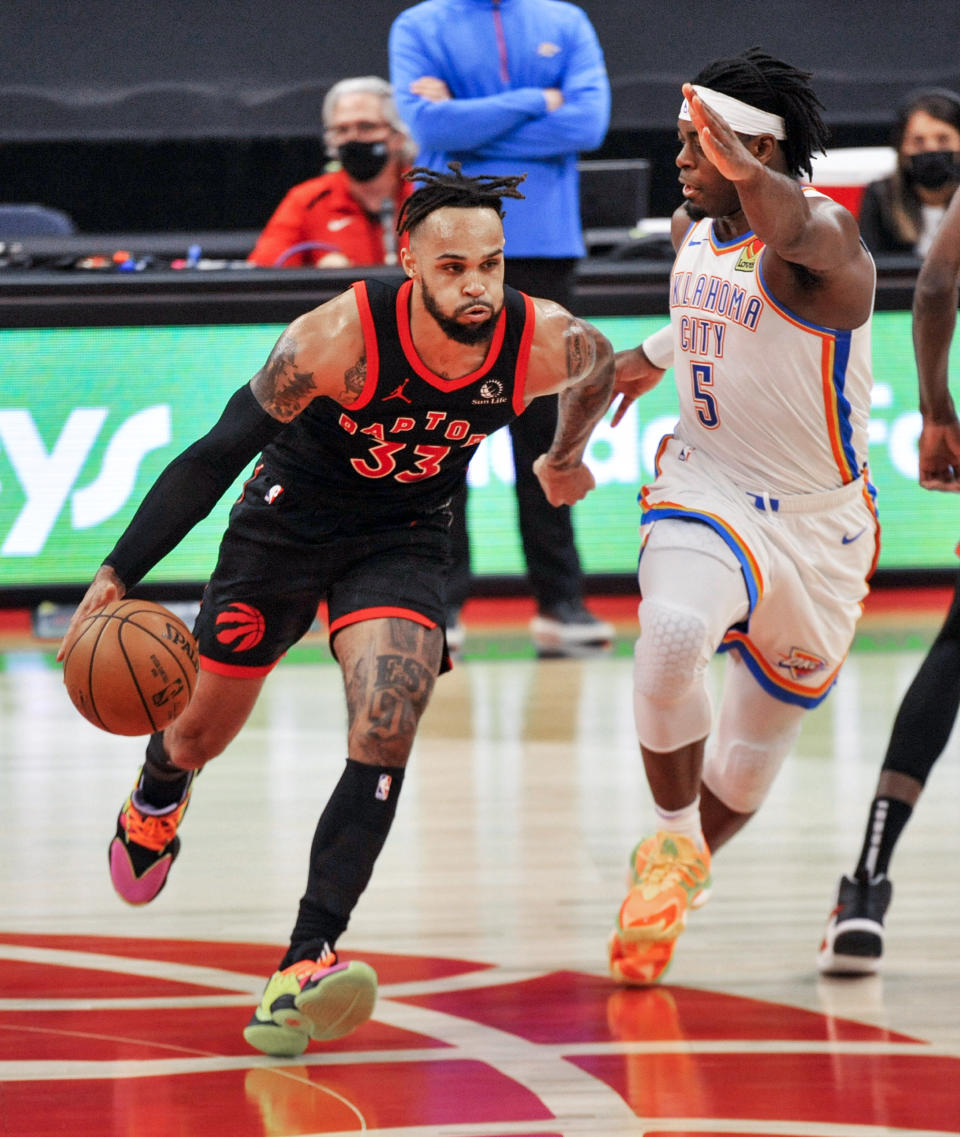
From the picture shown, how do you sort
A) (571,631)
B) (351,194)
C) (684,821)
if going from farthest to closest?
(351,194), (571,631), (684,821)

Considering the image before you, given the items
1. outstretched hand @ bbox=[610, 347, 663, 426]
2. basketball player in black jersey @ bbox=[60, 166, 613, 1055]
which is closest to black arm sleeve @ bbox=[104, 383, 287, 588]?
basketball player in black jersey @ bbox=[60, 166, 613, 1055]

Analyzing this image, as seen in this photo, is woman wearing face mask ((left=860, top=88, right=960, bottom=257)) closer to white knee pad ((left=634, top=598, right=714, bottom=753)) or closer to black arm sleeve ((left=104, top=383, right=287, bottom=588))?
white knee pad ((left=634, top=598, right=714, bottom=753))

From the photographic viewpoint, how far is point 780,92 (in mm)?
3377

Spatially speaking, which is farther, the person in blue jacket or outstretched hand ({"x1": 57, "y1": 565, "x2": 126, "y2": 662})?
the person in blue jacket

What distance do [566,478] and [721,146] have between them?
0.91 meters

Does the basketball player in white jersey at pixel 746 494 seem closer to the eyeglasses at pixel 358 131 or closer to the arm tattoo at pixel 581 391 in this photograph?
the arm tattoo at pixel 581 391

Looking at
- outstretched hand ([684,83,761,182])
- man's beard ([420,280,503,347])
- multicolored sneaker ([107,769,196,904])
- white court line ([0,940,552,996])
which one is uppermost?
outstretched hand ([684,83,761,182])

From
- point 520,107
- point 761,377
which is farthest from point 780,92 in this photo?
point 520,107

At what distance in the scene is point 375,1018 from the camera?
3238 millimetres

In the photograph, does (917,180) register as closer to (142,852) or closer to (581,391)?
(581,391)

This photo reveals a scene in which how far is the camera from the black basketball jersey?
10.5 ft

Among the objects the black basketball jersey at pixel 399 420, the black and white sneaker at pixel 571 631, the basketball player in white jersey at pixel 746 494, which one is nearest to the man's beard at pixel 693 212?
the basketball player in white jersey at pixel 746 494

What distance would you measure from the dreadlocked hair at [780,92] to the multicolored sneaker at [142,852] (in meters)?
1.79

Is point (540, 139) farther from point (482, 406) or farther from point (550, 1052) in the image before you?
point (550, 1052)
